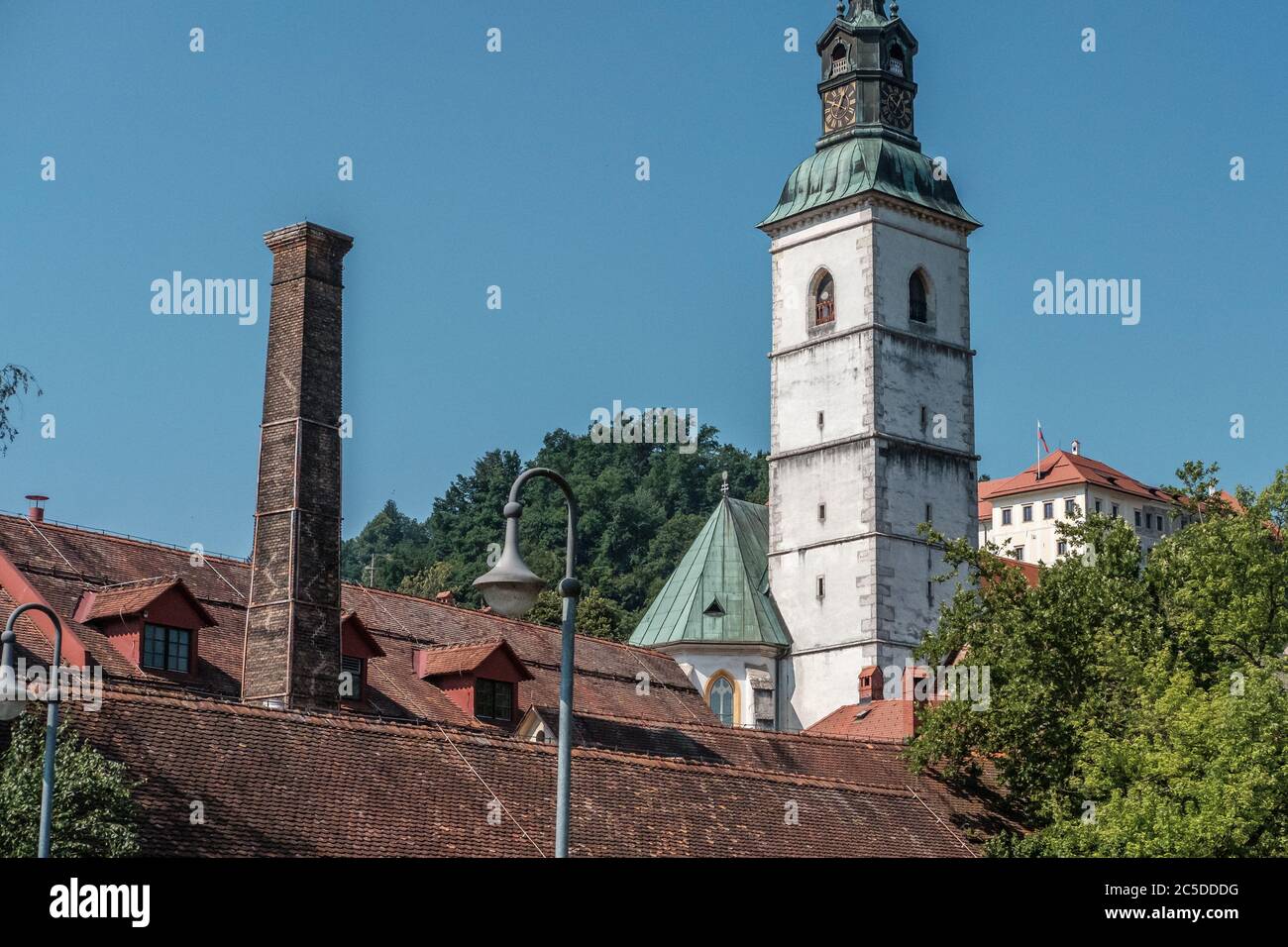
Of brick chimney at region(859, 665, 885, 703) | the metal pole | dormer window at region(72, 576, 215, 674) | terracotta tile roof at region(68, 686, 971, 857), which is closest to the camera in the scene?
the metal pole

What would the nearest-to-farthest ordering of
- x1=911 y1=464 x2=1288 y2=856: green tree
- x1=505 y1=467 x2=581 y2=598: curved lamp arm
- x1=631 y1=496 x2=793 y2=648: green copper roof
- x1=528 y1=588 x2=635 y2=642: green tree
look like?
1. x1=505 y1=467 x2=581 y2=598: curved lamp arm
2. x1=911 y1=464 x2=1288 y2=856: green tree
3. x1=631 y1=496 x2=793 y2=648: green copper roof
4. x1=528 y1=588 x2=635 y2=642: green tree

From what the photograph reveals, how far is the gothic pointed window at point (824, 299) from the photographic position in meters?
73.4

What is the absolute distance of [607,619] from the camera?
3519 inches

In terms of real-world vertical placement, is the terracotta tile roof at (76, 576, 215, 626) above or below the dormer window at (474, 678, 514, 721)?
above

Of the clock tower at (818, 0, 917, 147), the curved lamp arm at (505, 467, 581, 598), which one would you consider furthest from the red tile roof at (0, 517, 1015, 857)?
the clock tower at (818, 0, 917, 147)

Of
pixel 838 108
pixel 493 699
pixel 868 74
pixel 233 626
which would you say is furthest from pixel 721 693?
pixel 233 626

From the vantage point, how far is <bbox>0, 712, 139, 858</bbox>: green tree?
2361 cm

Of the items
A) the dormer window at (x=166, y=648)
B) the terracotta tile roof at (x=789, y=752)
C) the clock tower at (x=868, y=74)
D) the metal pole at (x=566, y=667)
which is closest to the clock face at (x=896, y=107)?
the clock tower at (x=868, y=74)

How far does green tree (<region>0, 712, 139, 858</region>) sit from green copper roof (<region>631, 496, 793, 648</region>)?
153ft

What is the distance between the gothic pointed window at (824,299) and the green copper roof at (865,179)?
8.65 ft

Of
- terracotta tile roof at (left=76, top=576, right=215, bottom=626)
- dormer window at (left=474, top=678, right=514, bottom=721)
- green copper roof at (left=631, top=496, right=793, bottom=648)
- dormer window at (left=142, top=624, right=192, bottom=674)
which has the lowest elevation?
dormer window at (left=474, top=678, right=514, bottom=721)

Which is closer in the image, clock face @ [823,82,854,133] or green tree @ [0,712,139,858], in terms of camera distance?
green tree @ [0,712,139,858]

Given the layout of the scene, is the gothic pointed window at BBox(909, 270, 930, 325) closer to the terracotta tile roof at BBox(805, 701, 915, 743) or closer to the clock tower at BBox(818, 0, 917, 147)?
the clock tower at BBox(818, 0, 917, 147)

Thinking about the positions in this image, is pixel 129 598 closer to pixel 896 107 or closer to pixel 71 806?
pixel 71 806
